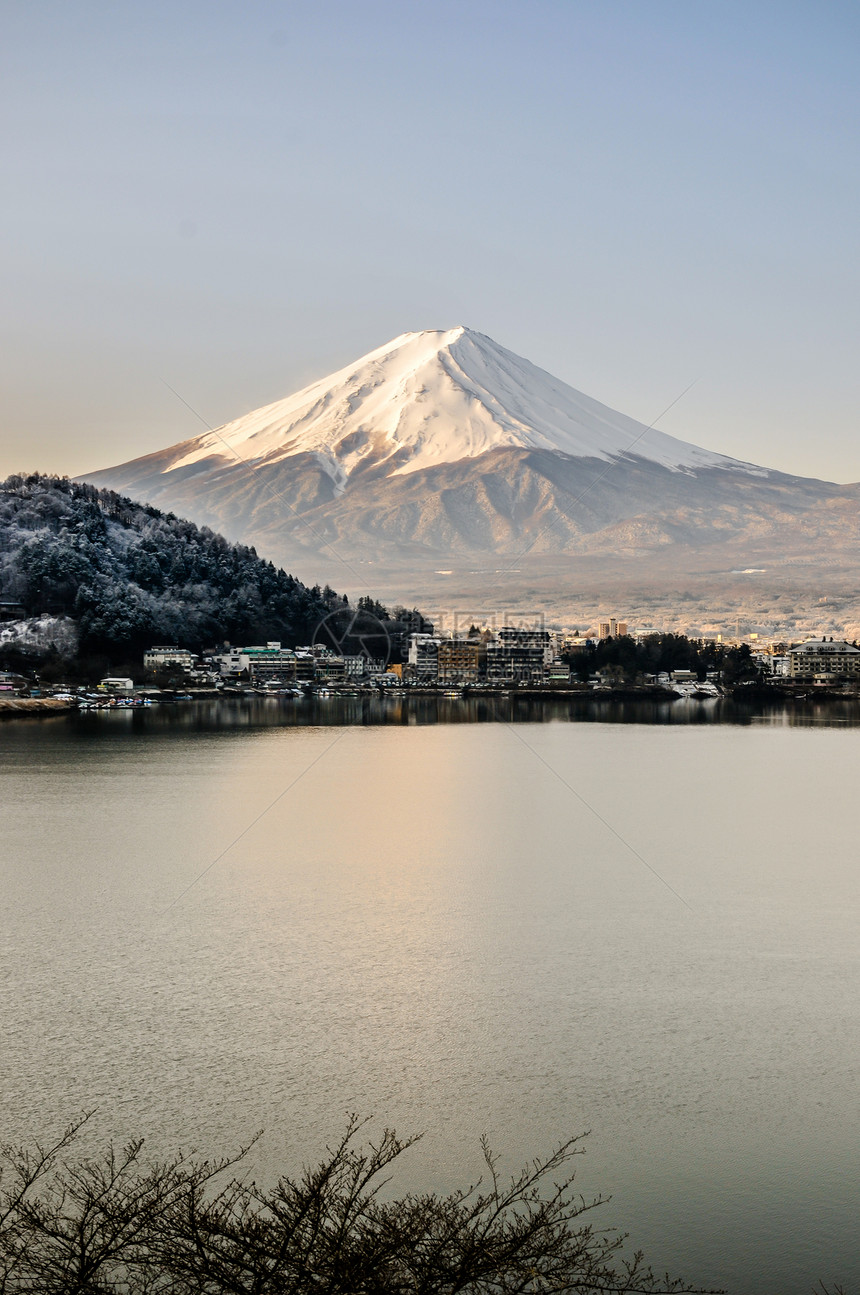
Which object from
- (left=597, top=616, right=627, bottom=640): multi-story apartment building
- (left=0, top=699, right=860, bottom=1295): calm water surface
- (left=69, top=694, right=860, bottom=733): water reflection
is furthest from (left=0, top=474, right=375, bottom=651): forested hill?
(left=0, top=699, right=860, bottom=1295): calm water surface

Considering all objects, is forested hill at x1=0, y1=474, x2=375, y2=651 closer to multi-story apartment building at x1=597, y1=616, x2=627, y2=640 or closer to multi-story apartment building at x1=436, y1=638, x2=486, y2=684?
multi-story apartment building at x1=436, y1=638, x2=486, y2=684

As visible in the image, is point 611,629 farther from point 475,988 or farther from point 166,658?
point 475,988

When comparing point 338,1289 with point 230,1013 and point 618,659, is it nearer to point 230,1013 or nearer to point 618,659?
point 230,1013

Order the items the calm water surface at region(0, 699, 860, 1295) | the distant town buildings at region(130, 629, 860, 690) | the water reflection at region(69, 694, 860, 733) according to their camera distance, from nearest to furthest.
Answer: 1. the calm water surface at region(0, 699, 860, 1295)
2. the water reflection at region(69, 694, 860, 733)
3. the distant town buildings at region(130, 629, 860, 690)

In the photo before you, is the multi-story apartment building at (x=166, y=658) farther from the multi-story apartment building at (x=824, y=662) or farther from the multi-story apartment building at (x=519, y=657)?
the multi-story apartment building at (x=824, y=662)

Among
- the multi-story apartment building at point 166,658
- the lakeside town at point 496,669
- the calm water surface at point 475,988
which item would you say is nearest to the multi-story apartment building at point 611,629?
the lakeside town at point 496,669

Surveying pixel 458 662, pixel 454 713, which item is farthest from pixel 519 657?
pixel 454 713

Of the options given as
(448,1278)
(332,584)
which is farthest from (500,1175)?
(332,584)

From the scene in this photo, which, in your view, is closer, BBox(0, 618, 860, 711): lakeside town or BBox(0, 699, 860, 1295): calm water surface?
BBox(0, 699, 860, 1295): calm water surface
